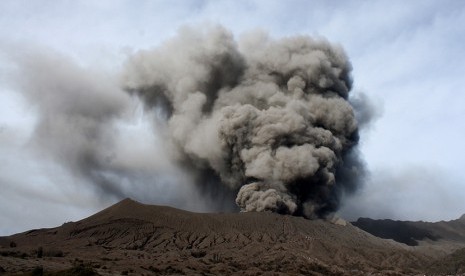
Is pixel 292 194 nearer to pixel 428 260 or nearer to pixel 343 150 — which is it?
pixel 343 150

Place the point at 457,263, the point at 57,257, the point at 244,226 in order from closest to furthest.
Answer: the point at 57,257
the point at 457,263
the point at 244,226

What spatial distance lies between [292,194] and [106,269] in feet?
133

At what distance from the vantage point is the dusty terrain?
5788 cm

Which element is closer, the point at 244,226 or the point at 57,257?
the point at 57,257

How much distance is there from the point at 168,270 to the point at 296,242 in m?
22.6

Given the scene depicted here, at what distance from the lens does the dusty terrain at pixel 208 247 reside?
57.9 meters

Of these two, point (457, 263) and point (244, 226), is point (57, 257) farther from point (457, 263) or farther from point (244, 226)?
point (457, 263)

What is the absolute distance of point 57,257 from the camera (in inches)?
2384

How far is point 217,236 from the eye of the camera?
242 feet

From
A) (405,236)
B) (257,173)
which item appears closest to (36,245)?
(257,173)

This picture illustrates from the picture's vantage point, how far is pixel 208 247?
7019 cm

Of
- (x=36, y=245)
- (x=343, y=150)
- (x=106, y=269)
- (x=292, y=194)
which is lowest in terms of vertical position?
(x=106, y=269)

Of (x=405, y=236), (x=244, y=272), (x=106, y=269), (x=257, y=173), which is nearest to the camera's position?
(x=106, y=269)

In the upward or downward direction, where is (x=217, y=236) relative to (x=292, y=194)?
downward
